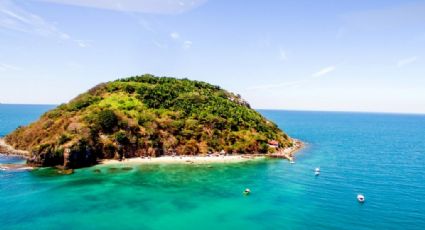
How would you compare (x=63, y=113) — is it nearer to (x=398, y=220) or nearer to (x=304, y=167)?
(x=304, y=167)

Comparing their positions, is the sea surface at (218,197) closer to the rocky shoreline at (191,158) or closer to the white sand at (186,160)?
the white sand at (186,160)

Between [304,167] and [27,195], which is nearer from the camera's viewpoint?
[27,195]

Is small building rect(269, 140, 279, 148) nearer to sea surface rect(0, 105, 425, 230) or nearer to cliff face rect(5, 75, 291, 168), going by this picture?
cliff face rect(5, 75, 291, 168)

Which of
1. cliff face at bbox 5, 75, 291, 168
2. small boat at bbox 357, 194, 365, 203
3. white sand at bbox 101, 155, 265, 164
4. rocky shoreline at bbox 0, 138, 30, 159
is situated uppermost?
cliff face at bbox 5, 75, 291, 168

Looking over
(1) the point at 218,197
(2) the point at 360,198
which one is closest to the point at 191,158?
(1) the point at 218,197

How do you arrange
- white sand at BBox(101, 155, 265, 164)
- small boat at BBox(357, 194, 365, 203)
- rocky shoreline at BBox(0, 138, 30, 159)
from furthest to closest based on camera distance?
rocky shoreline at BBox(0, 138, 30, 159)
white sand at BBox(101, 155, 265, 164)
small boat at BBox(357, 194, 365, 203)

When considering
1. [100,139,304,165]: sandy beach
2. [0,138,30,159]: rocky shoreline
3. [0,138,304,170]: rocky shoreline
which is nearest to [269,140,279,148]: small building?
[0,138,304,170]: rocky shoreline

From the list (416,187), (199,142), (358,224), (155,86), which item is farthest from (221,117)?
(358,224)
